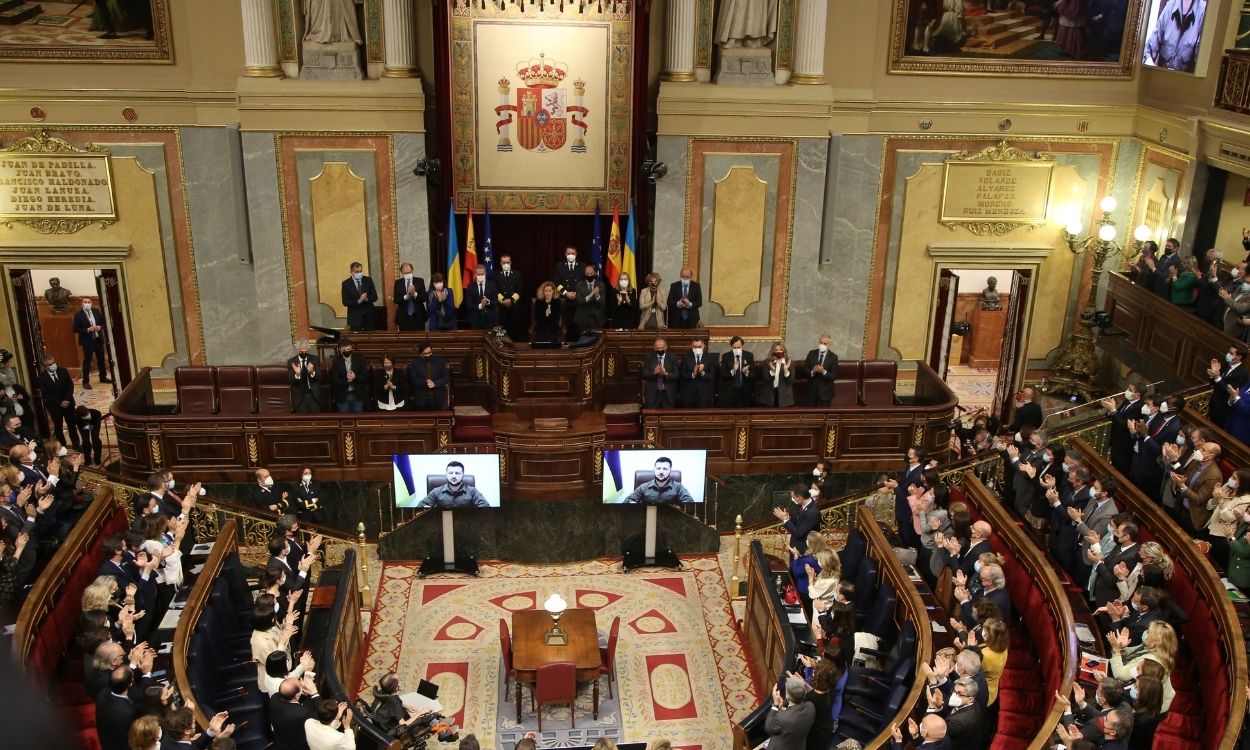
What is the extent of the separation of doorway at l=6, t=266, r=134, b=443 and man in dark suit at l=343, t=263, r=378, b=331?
10.7ft

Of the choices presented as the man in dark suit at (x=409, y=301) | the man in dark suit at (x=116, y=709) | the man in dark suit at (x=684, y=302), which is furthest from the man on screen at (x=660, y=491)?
the man in dark suit at (x=116, y=709)

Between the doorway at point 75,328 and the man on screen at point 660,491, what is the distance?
681 cm

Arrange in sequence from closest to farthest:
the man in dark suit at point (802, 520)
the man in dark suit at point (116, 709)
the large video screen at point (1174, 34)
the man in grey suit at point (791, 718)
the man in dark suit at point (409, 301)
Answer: the man in dark suit at point (116, 709), the man in grey suit at point (791, 718), the man in dark suit at point (802, 520), the large video screen at point (1174, 34), the man in dark suit at point (409, 301)

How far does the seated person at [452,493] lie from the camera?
1210 cm

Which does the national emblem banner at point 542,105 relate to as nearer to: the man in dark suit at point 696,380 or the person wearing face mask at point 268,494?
the man in dark suit at point 696,380

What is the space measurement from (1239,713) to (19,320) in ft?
47.0

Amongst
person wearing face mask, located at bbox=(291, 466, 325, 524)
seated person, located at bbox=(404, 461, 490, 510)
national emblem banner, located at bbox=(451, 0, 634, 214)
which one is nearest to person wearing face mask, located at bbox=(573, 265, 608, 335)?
national emblem banner, located at bbox=(451, 0, 634, 214)

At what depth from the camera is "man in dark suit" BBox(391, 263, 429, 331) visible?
1438 centimetres

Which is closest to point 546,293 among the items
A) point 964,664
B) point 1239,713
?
point 964,664

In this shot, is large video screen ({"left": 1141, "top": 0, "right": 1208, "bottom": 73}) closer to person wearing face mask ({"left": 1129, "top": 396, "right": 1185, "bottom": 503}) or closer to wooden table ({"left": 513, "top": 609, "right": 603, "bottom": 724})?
person wearing face mask ({"left": 1129, "top": 396, "right": 1185, "bottom": 503})

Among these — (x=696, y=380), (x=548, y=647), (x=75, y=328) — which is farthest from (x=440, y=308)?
(x=75, y=328)

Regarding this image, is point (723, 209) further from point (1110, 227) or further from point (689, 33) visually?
point (1110, 227)

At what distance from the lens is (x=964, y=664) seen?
7863mm

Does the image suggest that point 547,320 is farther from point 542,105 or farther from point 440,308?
point 542,105
